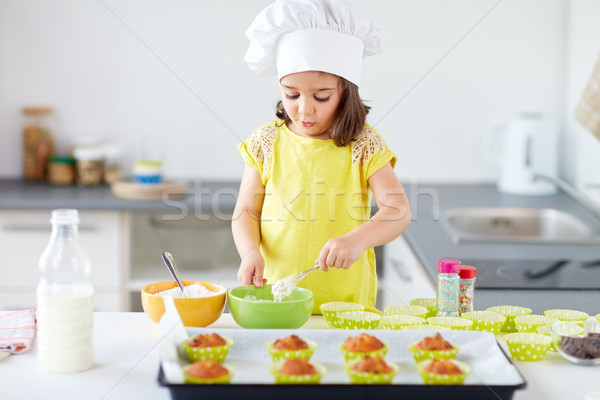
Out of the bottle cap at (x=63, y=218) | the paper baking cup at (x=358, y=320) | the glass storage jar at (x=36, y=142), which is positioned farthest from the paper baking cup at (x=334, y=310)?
the glass storage jar at (x=36, y=142)

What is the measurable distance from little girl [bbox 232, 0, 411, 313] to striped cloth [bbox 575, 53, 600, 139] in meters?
0.59

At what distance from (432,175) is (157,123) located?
1062 millimetres

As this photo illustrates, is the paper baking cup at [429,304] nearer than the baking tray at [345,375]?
No

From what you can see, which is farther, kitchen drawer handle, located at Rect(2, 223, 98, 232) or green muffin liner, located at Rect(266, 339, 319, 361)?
kitchen drawer handle, located at Rect(2, 223, 98, 232)

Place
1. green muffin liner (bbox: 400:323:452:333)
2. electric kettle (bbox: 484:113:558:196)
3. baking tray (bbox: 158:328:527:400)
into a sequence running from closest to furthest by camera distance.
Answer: baking tray (bbox: 158:328:527:400) < green muffin liner (bbox: 400:323:452:333) < electric kettle (bbox: 484:113:558:196)

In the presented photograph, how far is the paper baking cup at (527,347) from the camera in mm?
1049

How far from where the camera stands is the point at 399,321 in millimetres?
1133

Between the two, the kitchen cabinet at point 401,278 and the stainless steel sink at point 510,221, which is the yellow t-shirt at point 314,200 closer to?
the kitchen cabinet at point 401,278

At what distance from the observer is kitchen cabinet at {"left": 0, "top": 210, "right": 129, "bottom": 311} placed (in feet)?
7.78

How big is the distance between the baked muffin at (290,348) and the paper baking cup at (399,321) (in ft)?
0.60

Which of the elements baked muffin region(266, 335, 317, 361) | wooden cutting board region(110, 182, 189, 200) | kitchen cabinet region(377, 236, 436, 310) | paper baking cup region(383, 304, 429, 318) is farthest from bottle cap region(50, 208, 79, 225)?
wooden cutting board region(110, 182, 189, 200)

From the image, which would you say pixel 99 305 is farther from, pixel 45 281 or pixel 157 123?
pixel 45 281

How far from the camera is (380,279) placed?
2.56 meters

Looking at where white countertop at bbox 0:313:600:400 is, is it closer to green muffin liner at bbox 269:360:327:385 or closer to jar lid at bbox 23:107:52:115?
green muffin liner at bbox 269:360:327:385
